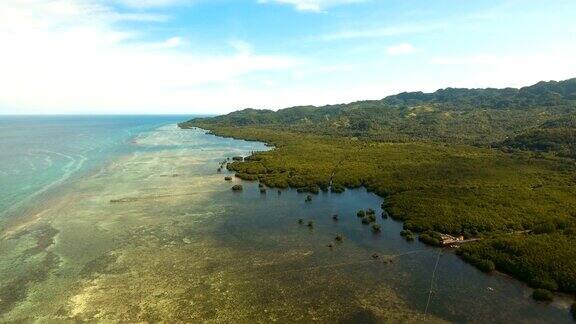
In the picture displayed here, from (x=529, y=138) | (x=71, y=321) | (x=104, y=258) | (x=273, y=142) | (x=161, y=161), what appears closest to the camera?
(x=71, y=321)

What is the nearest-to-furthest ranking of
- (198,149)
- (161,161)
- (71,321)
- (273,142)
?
(71,321) → (161,161) → (198,149) → (273,142)

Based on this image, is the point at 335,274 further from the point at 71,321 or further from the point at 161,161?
the point at 161,161

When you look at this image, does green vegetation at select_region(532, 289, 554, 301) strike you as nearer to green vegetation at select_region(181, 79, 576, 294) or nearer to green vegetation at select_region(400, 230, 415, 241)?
green vegetation at select_region(181, 79, 576, 294)

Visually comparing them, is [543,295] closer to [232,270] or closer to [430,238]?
[430,238]

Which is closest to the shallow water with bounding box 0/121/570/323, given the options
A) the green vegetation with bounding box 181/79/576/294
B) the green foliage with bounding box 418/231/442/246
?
the green foliage with bounding box 418/231/442/246

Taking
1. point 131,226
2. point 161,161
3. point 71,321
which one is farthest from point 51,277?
point 161,161

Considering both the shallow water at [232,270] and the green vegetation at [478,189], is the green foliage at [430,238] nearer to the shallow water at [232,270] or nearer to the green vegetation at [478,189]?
the green vegetation at [478,189]
